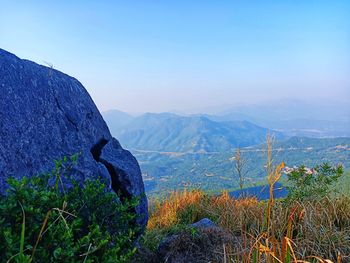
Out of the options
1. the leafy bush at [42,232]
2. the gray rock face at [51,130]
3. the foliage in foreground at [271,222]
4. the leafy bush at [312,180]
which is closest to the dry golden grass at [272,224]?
the foliage in foreground at [271,222]

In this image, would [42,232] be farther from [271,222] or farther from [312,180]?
[312,180]

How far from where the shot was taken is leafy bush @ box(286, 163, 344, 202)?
7148mm

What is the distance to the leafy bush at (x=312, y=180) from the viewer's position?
715 centimetres

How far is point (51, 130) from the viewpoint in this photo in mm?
4645

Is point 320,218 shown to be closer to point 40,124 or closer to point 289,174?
point 289,174

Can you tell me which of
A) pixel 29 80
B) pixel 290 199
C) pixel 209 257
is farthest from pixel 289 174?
pixel 29 80

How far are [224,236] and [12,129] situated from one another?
3096mm

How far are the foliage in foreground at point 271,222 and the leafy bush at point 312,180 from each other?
2 cm

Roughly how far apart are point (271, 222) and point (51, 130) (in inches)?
112

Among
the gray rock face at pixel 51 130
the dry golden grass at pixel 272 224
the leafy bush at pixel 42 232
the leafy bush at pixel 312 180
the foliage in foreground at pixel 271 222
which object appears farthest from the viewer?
the leafy bush at pixel 312 180

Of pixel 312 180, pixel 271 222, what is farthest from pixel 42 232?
pixel 312 180

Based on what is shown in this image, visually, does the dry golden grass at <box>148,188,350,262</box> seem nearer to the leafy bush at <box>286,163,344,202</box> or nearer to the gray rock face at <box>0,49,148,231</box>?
the leafy bush at <box>286,163,344,202</box>

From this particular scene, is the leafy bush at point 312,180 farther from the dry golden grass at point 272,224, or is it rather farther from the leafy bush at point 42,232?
the leafy bush at point 42,232

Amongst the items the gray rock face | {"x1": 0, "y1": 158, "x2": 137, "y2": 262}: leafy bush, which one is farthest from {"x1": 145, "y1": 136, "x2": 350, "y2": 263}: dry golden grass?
the gray rock face
